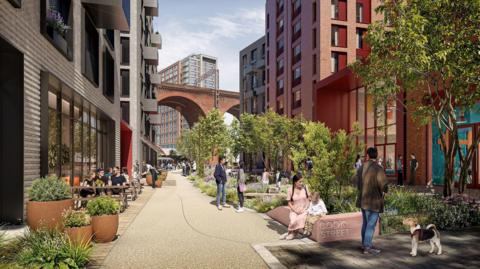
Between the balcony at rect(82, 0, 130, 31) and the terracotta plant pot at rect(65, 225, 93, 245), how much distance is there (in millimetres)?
10002

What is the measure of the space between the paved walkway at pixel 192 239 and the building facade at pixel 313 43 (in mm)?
22983

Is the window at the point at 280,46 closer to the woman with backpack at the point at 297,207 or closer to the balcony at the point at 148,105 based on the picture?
the balcony at the point at 148,105

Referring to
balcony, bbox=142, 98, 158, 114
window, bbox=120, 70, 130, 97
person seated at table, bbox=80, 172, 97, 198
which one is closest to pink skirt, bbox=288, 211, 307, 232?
person seated at table, bbox=80, 172, 97, 198

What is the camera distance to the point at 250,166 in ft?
186

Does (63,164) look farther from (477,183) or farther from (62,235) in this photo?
(477,183)

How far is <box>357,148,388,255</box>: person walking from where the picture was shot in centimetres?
693

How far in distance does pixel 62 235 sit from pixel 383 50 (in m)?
9.95

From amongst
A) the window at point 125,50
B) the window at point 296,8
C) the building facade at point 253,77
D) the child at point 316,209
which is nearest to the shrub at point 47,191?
the child at point 316,209

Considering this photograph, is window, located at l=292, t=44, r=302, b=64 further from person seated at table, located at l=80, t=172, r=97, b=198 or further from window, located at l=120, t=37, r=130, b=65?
person seated at table, located at l=80, t=172, r=97, b=198

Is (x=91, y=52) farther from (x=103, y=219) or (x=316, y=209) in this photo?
(x=316, y=209)

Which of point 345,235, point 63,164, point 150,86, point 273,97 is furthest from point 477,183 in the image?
point 150,86

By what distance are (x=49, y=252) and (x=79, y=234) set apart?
125 centimetres

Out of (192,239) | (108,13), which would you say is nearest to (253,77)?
(108,13)

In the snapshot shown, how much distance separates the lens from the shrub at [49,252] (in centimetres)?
551
